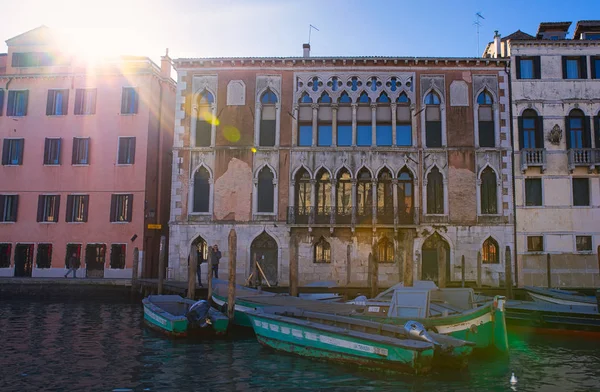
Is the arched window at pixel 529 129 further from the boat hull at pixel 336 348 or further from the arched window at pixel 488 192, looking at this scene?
the boat hull at pixel 336 348

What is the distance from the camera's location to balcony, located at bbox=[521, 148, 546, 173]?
21.9 metres

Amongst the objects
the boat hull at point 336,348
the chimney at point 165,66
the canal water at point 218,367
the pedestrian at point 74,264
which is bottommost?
the canal water at point 218,367

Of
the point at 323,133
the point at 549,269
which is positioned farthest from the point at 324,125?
the point at 549,269

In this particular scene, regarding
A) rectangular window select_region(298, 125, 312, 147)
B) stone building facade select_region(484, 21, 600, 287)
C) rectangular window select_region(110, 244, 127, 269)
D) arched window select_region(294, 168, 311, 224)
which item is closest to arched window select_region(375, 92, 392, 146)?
rectangular window select_region(298, 125, 312, 147)

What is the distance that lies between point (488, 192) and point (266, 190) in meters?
9.11

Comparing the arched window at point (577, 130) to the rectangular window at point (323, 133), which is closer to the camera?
the arched window at point (577, 130)

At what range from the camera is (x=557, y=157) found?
72.9 ft

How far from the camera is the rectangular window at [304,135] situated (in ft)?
74.8

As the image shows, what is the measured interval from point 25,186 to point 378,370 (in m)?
21.0

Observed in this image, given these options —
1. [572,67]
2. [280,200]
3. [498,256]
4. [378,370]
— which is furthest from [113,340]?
[572,67]

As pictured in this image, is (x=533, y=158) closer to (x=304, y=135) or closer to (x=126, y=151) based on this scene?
(x=304, y=135)

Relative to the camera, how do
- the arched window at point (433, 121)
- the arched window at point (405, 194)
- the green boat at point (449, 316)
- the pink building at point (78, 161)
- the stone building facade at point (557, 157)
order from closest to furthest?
the green boat at point (449, 316) < the stone building facade at point (557, 157) < the arched window at point (405, 194) < the arched window at point (433, 121) < the pink building at point (78, 161)

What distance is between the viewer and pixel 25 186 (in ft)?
82.2

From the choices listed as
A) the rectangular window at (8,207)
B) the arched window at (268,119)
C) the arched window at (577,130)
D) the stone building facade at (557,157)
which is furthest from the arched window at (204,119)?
the arched window at (577,130)
